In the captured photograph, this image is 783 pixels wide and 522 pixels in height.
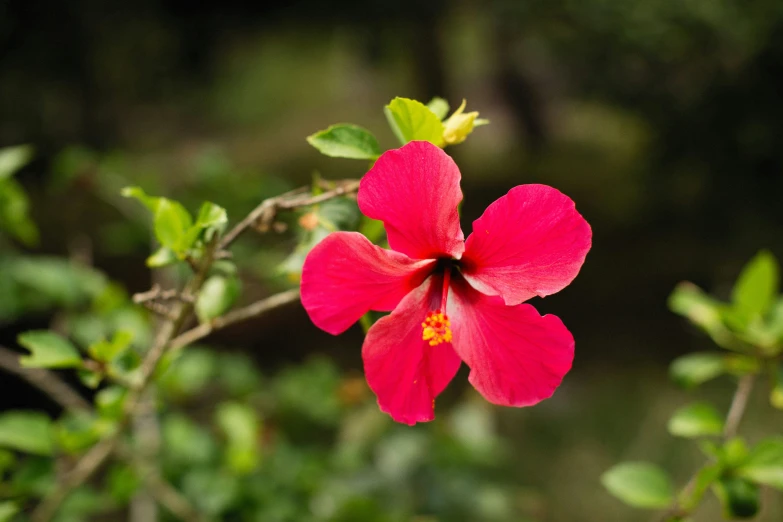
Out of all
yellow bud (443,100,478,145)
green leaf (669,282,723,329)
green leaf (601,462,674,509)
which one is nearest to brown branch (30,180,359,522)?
yellow bud (443,100,478,145)

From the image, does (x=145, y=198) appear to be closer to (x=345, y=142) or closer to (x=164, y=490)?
(x=345, y=142)

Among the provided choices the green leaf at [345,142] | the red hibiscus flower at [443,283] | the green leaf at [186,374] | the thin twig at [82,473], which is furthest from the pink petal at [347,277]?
the green leaf at [186,374]

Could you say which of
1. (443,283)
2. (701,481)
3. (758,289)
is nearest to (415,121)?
(443,283)

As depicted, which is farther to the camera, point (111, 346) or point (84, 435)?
point (84, 435)

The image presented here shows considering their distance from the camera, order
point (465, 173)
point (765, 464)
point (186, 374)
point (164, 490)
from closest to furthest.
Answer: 1. point (765, 464)
2. point (164, 490)
3. point (186, 374)
4. point (465, 173)

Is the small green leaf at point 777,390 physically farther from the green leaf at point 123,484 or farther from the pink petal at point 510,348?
the green leaf at point 123,484

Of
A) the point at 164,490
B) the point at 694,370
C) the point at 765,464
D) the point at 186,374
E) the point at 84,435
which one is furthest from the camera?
the point at 186,374
